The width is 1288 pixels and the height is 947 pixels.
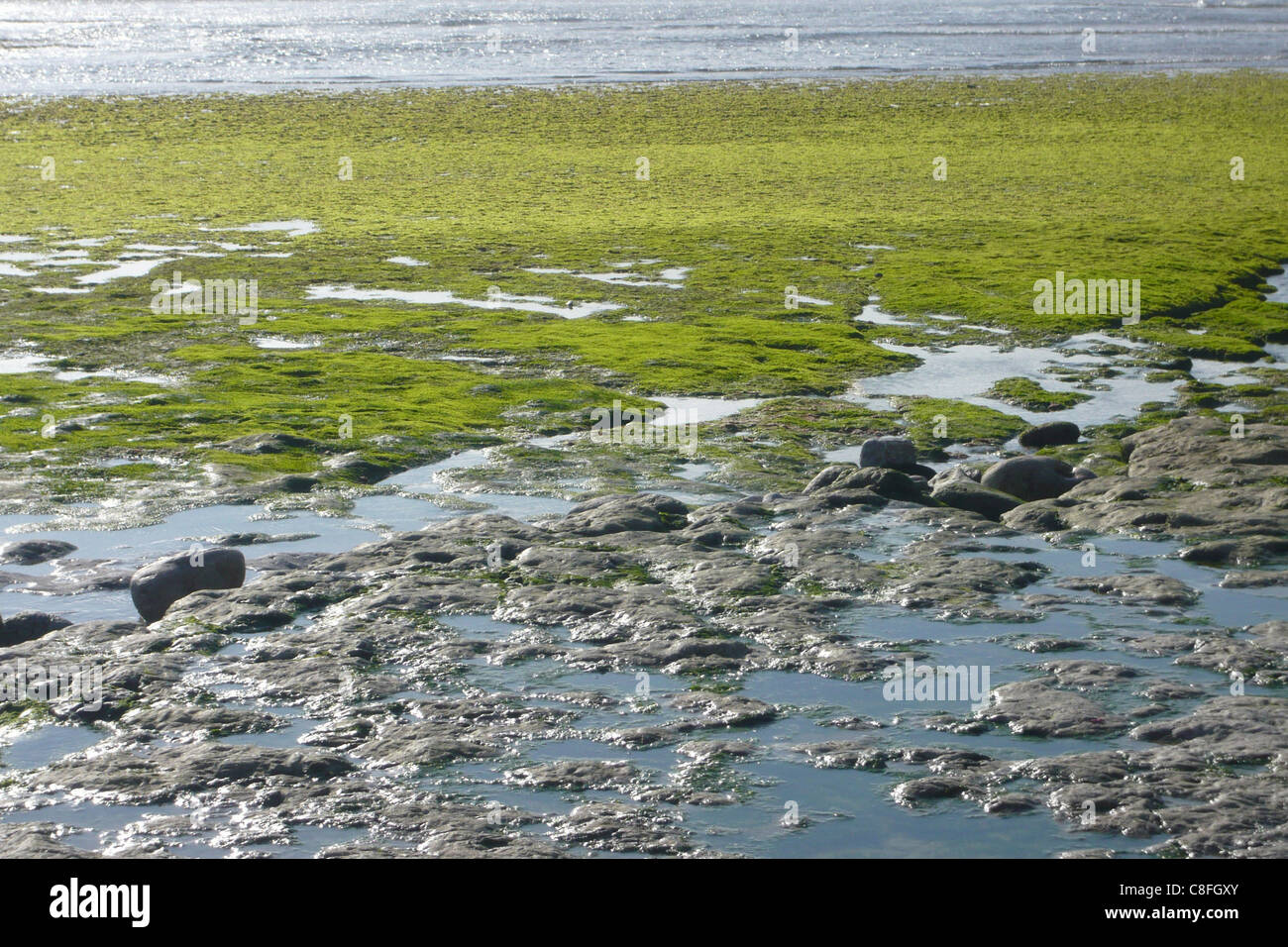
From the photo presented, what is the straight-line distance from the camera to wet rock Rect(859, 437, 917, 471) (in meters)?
17.8

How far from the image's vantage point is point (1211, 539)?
50.7ft

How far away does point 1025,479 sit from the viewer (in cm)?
1708

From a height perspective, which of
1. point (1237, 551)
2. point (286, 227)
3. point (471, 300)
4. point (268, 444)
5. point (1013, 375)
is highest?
point (286, 227)

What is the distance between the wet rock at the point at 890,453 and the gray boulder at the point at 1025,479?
102 cm

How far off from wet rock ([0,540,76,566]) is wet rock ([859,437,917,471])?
9323 mm

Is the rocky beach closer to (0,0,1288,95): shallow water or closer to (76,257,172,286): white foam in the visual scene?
(76,257,172,286): white foam

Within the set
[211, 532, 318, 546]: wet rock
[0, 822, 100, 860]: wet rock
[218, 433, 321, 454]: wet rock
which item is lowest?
[0, 822, 100, 860]: wet rock

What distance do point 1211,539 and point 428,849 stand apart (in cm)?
977

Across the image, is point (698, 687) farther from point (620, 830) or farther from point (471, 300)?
point (471, 300)

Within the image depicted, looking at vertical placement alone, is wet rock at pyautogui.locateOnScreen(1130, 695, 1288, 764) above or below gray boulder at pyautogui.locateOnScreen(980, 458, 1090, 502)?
below

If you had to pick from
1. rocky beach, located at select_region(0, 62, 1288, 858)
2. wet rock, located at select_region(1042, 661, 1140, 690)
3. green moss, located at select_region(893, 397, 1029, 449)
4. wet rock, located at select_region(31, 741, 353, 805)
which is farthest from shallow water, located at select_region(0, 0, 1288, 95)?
wet rock, located at select_region(31, 741, 353, 805)

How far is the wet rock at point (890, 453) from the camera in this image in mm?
17812

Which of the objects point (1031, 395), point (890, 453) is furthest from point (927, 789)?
point (1031, 395)

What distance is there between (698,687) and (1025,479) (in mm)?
6639
